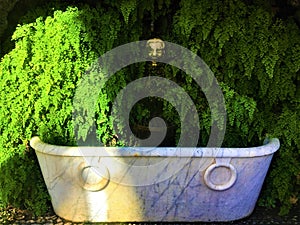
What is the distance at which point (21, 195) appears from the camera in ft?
12.1

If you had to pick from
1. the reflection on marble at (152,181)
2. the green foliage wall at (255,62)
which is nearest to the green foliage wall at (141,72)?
the green foliage wall at (255,62)

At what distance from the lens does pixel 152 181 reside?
11.1ft

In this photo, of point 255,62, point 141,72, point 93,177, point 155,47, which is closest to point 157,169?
point 93,177

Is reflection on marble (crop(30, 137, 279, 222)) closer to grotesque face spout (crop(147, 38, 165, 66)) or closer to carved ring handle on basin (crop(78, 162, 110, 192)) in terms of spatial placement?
carved ring handle on basin (crop(78, 162, 110, 192))

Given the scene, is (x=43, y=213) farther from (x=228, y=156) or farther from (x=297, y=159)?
(x=297, y=159)

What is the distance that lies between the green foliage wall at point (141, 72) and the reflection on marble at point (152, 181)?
204mm

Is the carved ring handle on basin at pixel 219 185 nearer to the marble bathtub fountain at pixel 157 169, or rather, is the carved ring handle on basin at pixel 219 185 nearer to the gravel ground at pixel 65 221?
the marble bathtub fountain at pixel 157 169

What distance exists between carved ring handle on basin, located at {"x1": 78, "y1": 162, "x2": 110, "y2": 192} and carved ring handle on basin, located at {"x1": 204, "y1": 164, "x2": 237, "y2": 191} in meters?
0.75

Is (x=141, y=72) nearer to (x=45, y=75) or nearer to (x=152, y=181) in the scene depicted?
(x=45, y=75)

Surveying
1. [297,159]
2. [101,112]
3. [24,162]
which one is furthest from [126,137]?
[297,159]

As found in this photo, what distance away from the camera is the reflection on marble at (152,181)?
3.33 meters

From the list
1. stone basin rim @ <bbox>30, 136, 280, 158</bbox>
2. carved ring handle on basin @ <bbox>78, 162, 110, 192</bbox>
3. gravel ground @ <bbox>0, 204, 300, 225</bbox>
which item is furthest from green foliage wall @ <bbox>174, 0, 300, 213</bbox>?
carved ring handle on basin @ <bbox>78, 162, 110, 192</bbox>

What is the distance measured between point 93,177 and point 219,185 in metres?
0.96

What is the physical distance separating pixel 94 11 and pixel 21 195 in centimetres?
161
